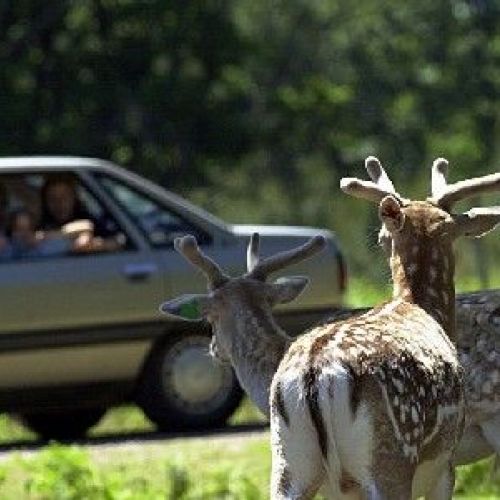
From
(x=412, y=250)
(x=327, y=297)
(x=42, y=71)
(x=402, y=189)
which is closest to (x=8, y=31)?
(x=42, y=71)

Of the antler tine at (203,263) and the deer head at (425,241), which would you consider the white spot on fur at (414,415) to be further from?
the antler tine at (203,263)

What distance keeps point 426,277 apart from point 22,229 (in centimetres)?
752

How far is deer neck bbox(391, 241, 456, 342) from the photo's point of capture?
27.5 ft

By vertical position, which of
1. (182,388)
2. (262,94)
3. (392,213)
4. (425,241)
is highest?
(392,213)

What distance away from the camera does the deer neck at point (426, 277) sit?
8.37m

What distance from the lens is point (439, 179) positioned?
8984 millimetres

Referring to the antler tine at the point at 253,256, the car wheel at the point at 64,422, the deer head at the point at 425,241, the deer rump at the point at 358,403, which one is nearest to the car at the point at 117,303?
the car wheel at the point at 64,422

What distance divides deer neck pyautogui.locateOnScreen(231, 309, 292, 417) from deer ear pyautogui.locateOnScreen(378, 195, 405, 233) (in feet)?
2.71

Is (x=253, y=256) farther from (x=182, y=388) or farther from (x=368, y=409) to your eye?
(x=182, y=388)

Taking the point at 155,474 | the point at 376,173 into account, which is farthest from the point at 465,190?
the point at 155,474

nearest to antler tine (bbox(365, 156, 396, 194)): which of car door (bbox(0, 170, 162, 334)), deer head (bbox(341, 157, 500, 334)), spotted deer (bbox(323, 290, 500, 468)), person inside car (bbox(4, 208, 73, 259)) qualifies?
deer head (bbox(341, 157, 500, 334))

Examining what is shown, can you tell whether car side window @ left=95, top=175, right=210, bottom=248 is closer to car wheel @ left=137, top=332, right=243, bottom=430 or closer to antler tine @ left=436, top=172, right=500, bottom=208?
car wheel @ left=137, top=332, right=243, bottom=430

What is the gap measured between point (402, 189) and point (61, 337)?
23.3 meters

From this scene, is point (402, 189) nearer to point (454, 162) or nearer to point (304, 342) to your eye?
point (454, 162)
